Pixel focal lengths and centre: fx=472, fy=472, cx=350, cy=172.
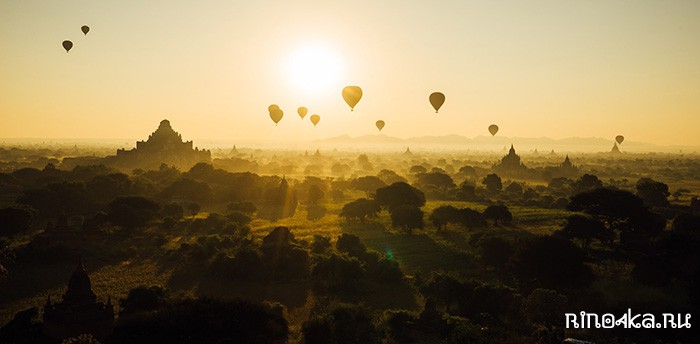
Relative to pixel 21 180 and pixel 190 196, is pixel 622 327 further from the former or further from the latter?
pixel 21 180

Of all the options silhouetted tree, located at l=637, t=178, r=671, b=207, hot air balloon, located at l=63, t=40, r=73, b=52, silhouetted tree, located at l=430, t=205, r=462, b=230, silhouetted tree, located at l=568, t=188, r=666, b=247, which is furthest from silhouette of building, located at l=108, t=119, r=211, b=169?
silhouetted tree, located at l=637, t=178, r=671, b=207

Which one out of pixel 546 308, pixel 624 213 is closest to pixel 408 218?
pixel 624 213

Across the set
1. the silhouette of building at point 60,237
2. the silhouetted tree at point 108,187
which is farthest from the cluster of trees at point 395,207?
the silhouetted tree at point 108,187

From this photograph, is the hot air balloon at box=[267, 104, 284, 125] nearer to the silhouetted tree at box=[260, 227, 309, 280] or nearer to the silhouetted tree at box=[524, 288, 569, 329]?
the silhouetted tree at box=[260, 227, 309, 280]

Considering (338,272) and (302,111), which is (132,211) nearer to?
(338,272)

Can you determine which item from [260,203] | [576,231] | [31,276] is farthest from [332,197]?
[31,276]
